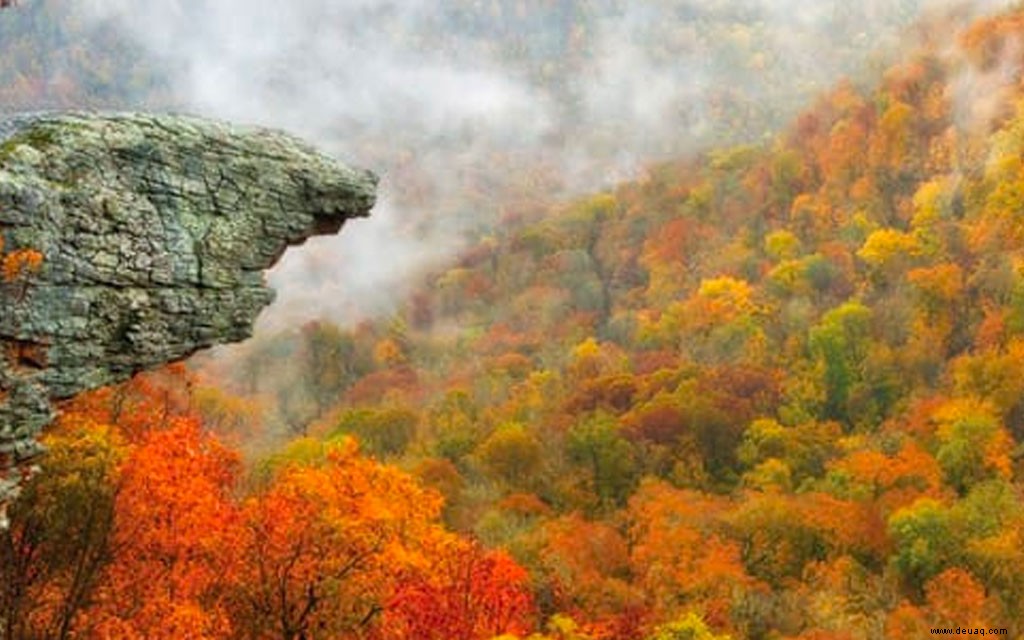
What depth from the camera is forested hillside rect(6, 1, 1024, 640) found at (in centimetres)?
2650

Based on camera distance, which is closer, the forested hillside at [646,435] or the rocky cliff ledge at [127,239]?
the rocky cliff ledge at [127,239]

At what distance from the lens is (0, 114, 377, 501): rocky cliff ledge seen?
644 inches

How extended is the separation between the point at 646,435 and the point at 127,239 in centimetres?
6242

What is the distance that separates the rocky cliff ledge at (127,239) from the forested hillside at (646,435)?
14.0 ft

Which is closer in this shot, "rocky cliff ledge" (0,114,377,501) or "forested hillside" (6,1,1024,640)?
"rocky cliff ledge" (0,114,377,501)

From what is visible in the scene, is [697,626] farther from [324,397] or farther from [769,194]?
[769,194]

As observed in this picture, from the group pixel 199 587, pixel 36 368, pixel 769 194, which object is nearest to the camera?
pixel 36 368

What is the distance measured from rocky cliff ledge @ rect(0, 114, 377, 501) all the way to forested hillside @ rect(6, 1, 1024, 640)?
426 centimetres

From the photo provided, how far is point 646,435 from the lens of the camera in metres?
76.8

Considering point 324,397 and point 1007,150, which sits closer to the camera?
point 1007,150

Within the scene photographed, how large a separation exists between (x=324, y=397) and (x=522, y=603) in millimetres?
81574

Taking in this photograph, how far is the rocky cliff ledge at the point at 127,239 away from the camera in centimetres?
1636

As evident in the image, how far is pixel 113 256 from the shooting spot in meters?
17.1

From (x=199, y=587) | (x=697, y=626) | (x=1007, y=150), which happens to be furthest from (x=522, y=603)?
(x=1007, y=150)
